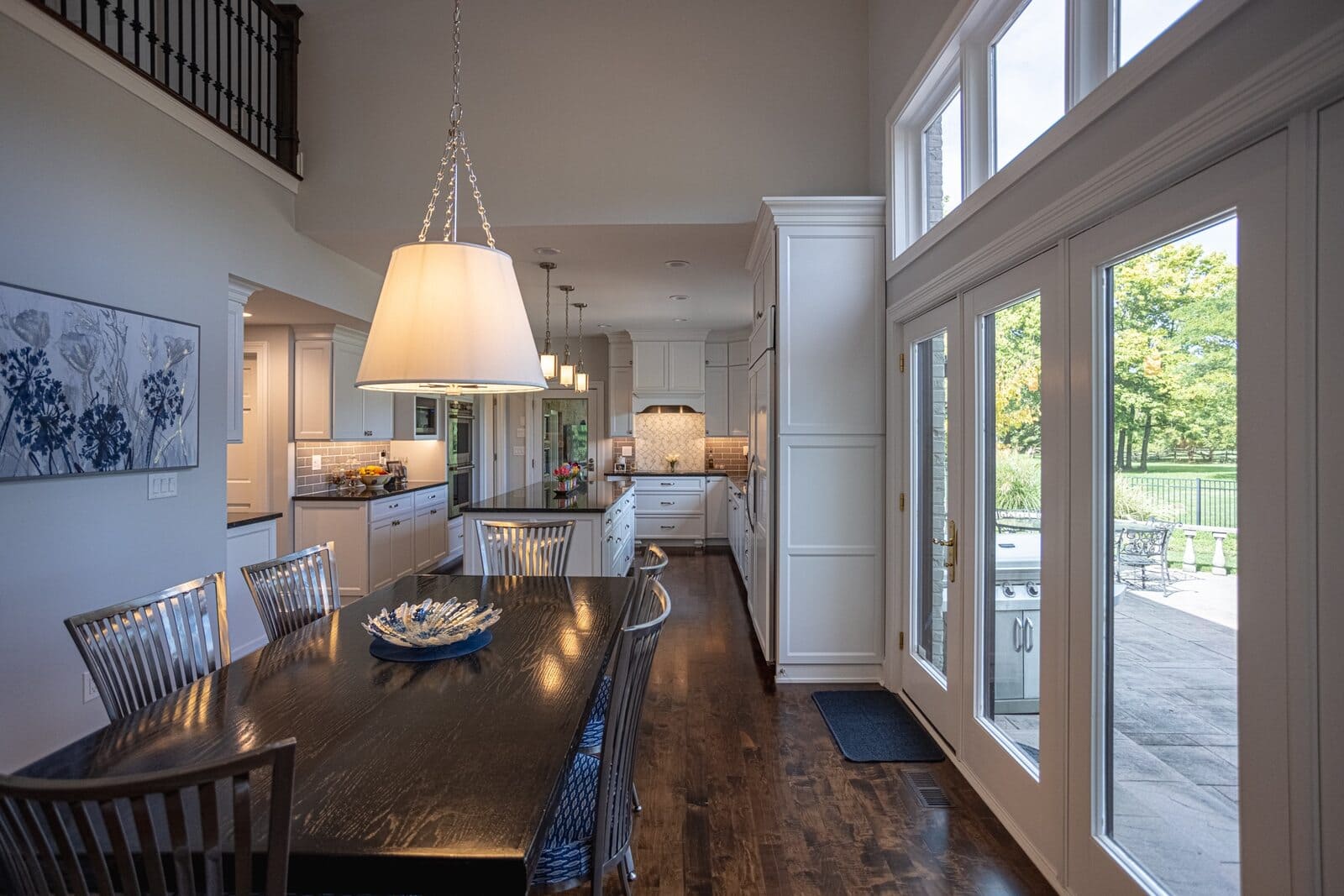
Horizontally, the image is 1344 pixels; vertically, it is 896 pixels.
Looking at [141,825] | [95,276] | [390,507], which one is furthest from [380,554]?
[141,825]

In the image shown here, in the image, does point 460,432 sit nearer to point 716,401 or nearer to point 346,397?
point 346,397

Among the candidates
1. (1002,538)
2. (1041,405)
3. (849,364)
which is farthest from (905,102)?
(1002,538)

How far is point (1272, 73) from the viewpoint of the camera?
1.20 metres

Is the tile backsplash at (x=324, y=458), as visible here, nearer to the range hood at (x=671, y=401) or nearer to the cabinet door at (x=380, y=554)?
the cabinet door at (x=380, y=554)

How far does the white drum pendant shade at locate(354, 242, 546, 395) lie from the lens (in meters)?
1.69

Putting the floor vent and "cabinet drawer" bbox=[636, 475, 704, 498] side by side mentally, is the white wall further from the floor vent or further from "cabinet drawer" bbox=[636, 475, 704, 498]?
"cabinet drawer" bbox=[636, 475, 704, 498]

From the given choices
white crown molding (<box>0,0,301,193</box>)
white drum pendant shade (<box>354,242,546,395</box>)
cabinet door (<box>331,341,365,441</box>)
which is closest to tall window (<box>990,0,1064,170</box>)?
white drum pendant shade (<box>354,242,546,395</box>)

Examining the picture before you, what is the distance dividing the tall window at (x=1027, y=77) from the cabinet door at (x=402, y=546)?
5023mm

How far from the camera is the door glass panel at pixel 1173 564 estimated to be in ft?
4.63

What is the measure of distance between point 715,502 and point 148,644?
21.8 feet

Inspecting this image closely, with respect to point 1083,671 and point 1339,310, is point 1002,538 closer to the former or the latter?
point 1083,671

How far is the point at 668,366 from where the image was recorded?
327 inches

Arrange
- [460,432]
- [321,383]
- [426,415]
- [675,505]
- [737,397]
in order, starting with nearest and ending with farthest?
[321,383] → [426,415] → [460,432] → [675,505] → [737,397]

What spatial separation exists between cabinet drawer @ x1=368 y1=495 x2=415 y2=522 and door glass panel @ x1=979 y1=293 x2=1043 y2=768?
445 cm
